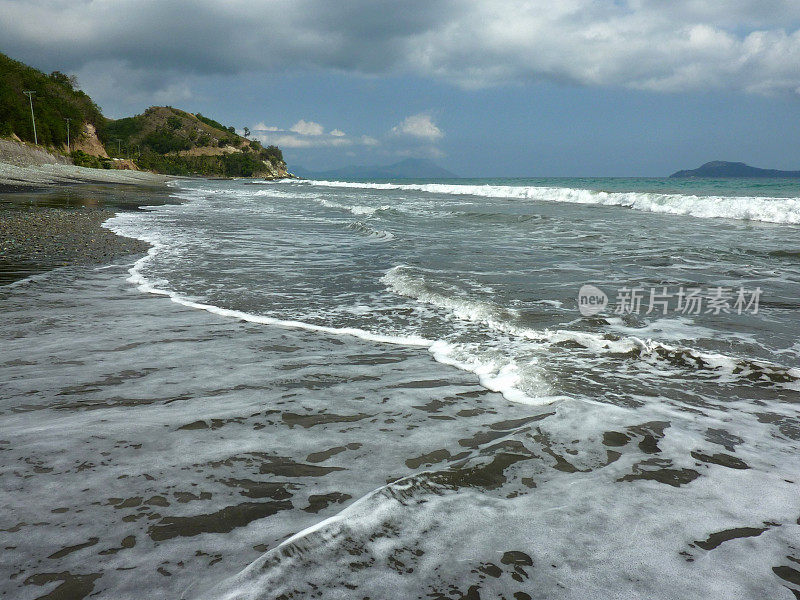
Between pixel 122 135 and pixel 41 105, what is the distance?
123889 mm

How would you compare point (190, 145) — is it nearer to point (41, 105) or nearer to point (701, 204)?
point (41, 105)

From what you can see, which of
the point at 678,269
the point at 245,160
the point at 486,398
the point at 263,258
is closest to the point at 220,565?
the point at 486,398

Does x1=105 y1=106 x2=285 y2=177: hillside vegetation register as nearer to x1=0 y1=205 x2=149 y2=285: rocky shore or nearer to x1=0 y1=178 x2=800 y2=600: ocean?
x1=0 y1=205 x2=149 y2=285: rocky shore

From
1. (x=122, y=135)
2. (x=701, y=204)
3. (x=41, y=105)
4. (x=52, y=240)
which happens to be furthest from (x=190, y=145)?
(x=52, y=240)

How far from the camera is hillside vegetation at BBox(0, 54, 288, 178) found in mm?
64562

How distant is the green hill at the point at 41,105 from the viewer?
59500 mm

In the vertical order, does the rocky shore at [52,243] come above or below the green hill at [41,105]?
below

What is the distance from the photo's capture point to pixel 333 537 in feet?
6.26

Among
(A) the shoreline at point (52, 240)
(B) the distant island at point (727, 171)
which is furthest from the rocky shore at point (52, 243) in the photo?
(B) the distant island at point (727, 171)

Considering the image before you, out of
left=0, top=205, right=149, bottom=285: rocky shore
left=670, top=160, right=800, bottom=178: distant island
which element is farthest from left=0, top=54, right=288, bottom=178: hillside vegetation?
left=670, top=160, right=800, bottom=178: distant island

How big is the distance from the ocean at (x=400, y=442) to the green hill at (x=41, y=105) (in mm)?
68680

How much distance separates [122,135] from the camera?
17525cm

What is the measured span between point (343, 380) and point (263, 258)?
20.9 feet

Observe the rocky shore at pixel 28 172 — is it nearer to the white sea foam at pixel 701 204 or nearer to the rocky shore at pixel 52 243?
the rocky shore at pixel 52 243
